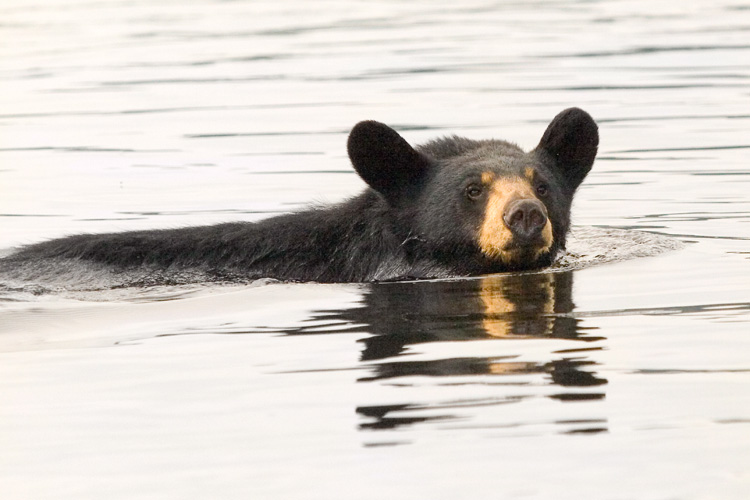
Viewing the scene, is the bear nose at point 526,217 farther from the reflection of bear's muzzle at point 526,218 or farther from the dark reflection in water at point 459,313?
the dark reflection in water at point 459,313

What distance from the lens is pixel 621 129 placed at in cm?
1795

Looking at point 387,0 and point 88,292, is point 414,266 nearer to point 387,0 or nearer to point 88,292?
point 88,292

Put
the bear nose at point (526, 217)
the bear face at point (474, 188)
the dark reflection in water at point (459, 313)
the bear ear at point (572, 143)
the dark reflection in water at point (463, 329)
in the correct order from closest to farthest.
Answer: the dark reflection in water at point (463, 329) → the dark reflection in water at point (459, 313) → the bear nose at point (526, 217) → the bear face at point (474, 188) → the bear ear at point (572, 143)

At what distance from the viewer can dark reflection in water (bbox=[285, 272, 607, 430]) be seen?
244 inches

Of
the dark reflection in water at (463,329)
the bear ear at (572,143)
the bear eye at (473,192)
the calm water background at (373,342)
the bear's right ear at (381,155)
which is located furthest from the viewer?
the bear ear at (572,143)

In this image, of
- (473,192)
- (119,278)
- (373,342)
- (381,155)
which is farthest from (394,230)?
(373,342)

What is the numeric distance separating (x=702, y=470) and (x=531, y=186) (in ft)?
13.8

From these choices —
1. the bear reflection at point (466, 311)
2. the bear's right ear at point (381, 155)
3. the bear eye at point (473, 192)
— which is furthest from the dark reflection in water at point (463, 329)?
the bear's right ear at point (381, 155)

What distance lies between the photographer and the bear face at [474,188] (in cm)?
919

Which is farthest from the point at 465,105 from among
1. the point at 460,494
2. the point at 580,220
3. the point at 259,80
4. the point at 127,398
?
the point at 460,494

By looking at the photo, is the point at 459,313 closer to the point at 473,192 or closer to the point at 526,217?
the point at 526,217

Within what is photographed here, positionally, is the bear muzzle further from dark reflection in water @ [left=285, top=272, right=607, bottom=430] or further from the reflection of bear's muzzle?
dark reflection in water @ [left=285, top=272, right=607, bottom=430]

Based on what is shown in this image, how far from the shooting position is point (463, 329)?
776 centimetres

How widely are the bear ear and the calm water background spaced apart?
2.49 feet
